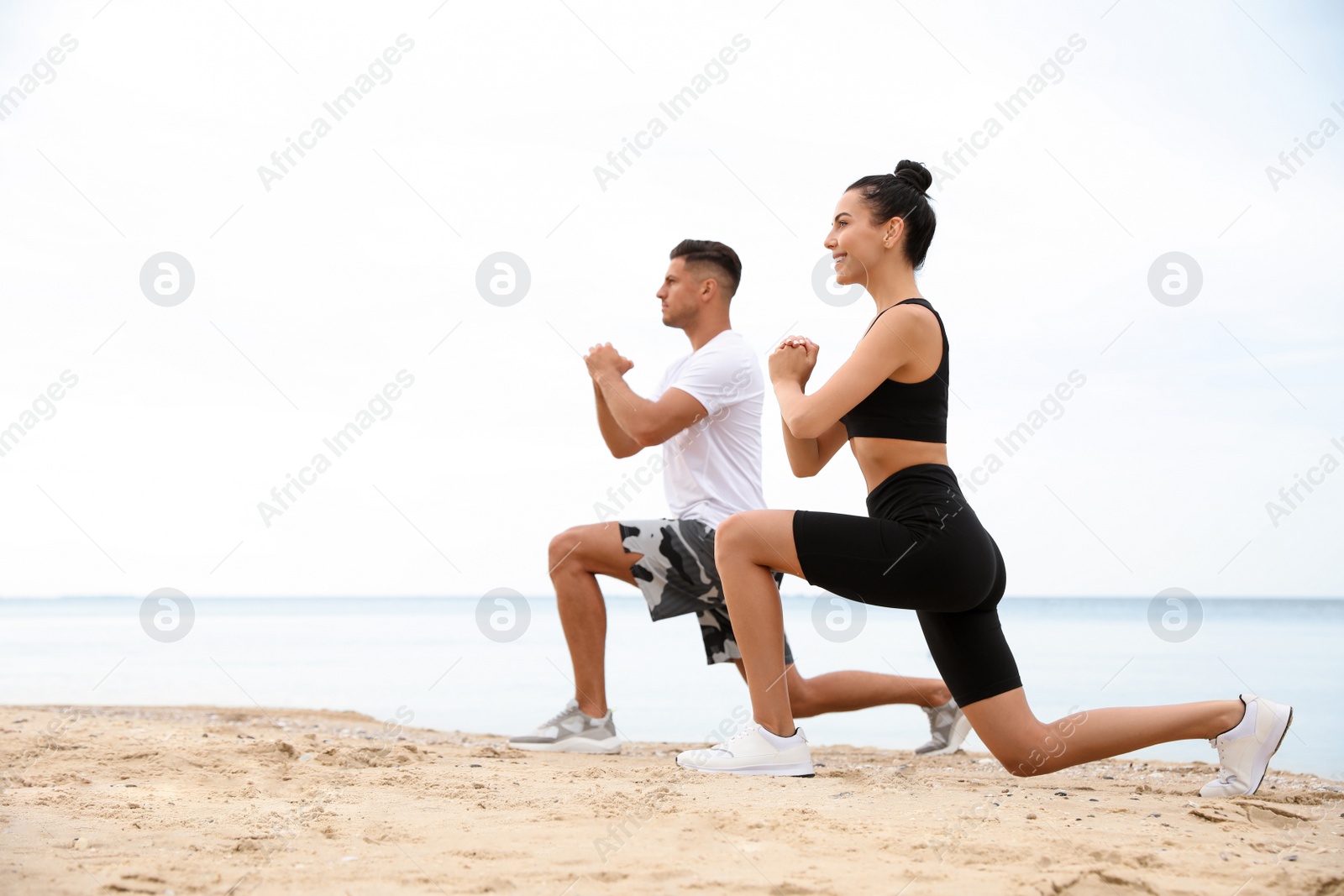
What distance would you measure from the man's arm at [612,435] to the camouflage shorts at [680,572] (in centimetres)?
43

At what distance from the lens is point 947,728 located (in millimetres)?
4148

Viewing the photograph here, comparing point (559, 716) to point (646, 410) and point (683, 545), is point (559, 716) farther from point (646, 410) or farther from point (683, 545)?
point (646, 410)

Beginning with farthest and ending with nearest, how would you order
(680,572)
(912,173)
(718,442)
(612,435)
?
(612,435)
(718,442)
(680,572)
(912,173)

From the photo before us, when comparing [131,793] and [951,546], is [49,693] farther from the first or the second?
[951,546]

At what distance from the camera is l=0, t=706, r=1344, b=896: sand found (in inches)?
78.0

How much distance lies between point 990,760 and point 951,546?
160 cm

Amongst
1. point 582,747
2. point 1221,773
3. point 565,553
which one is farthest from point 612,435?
point 1221,773

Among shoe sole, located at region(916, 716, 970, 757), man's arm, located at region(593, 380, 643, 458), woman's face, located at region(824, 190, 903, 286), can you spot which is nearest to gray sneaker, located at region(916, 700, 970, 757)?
shoe sole, located at region(916, 716, 970, 757)

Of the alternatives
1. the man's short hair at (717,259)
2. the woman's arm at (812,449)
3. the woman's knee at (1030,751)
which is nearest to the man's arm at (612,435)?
the man's short hair at (717,259)

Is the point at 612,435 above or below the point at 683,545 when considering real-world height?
above

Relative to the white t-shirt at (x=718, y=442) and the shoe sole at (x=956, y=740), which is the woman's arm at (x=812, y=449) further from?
the shoe sole at (x=956, y=740)

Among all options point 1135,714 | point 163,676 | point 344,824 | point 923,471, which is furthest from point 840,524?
point 163,676

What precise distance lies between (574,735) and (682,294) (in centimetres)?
189

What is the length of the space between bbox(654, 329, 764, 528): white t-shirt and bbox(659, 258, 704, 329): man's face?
21 centimetres
